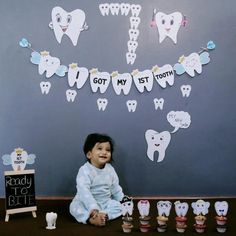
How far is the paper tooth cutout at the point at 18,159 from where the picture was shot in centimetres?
196

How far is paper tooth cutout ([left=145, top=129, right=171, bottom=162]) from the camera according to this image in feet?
6.57

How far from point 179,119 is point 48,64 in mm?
774

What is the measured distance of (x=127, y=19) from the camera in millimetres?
1995

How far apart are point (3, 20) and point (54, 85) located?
17.5 inches

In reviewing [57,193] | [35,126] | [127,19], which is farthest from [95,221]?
[127,19]

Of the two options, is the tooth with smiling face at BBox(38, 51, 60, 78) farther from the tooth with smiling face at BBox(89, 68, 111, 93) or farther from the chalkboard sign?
the chalkboard sign

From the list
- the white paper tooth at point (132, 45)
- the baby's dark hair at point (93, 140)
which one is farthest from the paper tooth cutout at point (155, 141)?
the white paper tooth at point (132, 45)

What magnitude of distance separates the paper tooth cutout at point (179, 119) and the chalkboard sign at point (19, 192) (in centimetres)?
78

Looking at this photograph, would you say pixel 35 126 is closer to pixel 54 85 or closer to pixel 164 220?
pixel 54 85

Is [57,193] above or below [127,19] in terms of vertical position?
below

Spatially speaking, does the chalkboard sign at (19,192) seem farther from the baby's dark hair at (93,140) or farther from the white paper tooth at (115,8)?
the white paper tooth at (115,8)

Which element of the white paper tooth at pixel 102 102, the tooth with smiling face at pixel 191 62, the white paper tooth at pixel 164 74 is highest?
the tooth with smiling face at pixel 191 62

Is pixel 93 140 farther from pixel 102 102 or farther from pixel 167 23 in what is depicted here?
pixel 167 23

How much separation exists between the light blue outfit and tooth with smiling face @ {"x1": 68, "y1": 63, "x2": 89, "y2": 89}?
0.46m
